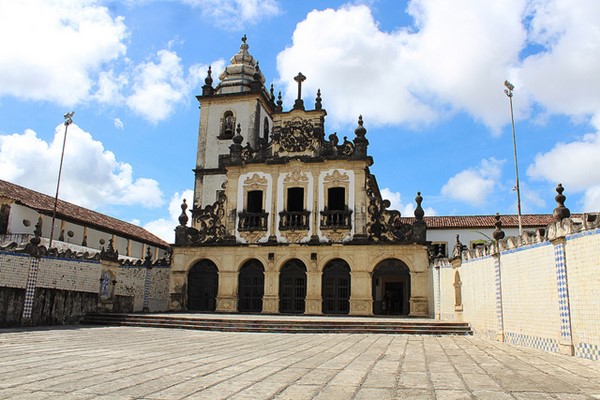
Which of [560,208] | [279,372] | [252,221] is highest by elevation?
[252,221]

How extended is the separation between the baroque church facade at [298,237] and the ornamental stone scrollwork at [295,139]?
0.17 ft

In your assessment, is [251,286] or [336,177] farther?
[336,177]

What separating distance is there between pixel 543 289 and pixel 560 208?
1903 mm

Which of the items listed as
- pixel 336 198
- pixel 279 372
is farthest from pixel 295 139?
pixel 279 372

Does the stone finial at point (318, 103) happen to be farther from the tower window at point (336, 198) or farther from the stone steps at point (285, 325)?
the stone steps at point (285, 325)

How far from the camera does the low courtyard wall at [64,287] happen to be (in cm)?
1630

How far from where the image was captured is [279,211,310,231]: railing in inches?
1009

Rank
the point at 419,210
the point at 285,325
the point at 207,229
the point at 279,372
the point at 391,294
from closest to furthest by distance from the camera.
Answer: the point at 279,372 < the point at 285,325 < the point at 419,210 < the point at 207,229 < the point at 391,294

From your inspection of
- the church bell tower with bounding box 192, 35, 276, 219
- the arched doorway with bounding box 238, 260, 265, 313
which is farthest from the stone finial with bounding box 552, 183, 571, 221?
the church bell tower with bounding box 192, 35, 276, 219

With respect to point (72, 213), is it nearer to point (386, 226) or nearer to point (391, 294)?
point (386, 226)

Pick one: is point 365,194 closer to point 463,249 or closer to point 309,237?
point 309,237

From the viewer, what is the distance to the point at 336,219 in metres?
25.4

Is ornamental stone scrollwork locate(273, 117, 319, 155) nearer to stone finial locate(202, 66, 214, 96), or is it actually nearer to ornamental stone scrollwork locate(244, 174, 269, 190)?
ornamental stone scrollwork locate(244, 174, 269, 190)

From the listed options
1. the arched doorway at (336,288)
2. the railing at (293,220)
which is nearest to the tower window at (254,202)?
the railing at (293,220)
